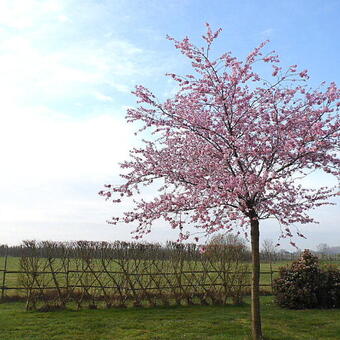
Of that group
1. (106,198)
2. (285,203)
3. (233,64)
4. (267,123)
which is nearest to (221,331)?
(285,203)

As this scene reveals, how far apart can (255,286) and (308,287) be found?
5567mm

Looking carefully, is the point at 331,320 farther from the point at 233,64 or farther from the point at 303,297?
the point at 233,64

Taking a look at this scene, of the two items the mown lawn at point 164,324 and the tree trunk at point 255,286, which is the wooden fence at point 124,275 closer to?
the mown lawn at point 164,324

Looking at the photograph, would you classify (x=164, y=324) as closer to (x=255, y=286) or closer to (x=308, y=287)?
(x=255, y=286)

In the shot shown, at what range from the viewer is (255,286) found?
24.0ft

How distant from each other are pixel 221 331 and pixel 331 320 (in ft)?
11.3

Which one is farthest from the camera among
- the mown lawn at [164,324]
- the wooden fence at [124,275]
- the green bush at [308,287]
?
the green bush at [308,287]

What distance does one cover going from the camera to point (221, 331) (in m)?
8.34

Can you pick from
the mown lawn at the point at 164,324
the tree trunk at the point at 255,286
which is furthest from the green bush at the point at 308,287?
the tree trunk at the point at 255,286

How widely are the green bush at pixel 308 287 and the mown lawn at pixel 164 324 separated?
565 millimetres

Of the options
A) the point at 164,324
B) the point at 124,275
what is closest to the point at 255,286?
the point at 164,324

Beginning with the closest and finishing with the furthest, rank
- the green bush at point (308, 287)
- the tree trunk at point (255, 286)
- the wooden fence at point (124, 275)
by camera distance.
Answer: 1. the tree trunk at point (255, 286)
2. the wooden fence at point (124, 275)
3. the green bush at point (308, 287)

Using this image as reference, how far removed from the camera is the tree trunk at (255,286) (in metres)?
7.23

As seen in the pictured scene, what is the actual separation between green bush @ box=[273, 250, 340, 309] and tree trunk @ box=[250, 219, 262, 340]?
17.0 ft
